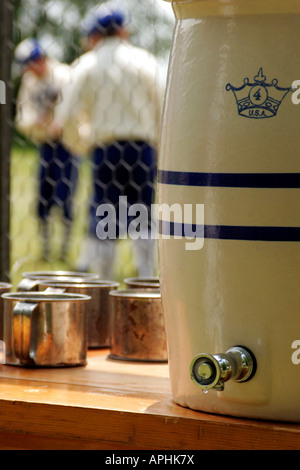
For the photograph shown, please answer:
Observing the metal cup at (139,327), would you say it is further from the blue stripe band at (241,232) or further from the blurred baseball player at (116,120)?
the blurred baseball player at (116,120)

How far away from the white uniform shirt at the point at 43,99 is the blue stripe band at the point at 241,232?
8.20 ft

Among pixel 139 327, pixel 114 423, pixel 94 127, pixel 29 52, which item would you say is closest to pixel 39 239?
pixel 29 52

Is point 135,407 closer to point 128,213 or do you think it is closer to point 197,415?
point 197,415

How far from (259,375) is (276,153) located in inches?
6.7

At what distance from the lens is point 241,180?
66 centimetres

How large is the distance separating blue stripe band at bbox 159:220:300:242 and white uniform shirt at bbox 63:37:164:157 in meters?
1.64

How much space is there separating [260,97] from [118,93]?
1789 mm

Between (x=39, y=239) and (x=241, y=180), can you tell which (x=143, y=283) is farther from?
(x=39, y=239)

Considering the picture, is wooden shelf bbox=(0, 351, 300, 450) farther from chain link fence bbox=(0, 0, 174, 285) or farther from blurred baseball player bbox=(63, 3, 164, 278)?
blurred baseball player bbox=(63, 3, 164, 278)

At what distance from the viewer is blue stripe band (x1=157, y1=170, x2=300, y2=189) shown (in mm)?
652

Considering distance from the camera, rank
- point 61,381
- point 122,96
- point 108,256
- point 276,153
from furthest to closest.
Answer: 1. point 108,256
2. point 122,96
3. point 61,381
4. point 276,153

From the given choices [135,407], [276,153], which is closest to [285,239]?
[276,153]

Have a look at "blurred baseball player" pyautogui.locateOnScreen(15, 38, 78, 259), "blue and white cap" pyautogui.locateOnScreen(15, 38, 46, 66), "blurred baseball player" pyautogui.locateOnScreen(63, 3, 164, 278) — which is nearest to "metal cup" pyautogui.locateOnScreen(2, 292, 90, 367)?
"blurred baseball player" pyautogui.locateOnScreen(63, 3, 164, 278)

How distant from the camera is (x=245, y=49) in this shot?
67 cm
